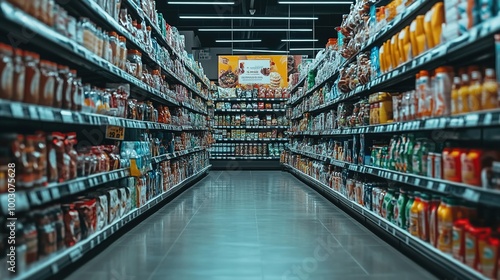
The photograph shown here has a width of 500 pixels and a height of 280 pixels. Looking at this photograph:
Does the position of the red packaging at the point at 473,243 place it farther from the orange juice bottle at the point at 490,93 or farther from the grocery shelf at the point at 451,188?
the orange juice bottle at the point at 490,93

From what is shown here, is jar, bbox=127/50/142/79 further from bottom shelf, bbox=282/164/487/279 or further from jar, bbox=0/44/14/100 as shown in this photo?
bottom shelf, bbox=282/164/487/279

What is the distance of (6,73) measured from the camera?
1.95 m

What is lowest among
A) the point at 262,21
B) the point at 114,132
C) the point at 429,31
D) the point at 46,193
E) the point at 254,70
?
the point at 46,193

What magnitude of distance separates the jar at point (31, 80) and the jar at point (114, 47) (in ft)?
4.36

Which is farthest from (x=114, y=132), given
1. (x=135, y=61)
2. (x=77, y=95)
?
(x=77, y=95)

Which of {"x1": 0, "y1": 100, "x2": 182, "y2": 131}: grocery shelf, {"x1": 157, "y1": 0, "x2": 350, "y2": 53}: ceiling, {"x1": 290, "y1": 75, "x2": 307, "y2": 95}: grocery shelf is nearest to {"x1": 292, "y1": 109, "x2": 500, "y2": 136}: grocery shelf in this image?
{"x1": 0, "y1": 100, "x2": 182, "y2": 131}: grocery shelf

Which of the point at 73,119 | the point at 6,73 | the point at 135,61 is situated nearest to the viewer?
the point at 6,73

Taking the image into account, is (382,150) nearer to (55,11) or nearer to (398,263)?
(398,263)

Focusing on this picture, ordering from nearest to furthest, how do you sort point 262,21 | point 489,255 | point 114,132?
point 489,255, point 114,132, point 262,21

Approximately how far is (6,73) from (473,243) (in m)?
2.37

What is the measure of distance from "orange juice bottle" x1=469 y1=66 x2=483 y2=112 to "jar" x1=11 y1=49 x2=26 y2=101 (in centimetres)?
226

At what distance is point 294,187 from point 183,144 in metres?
2.26

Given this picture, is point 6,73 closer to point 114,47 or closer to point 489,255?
point 114,47

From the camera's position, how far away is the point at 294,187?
821 centimetres
